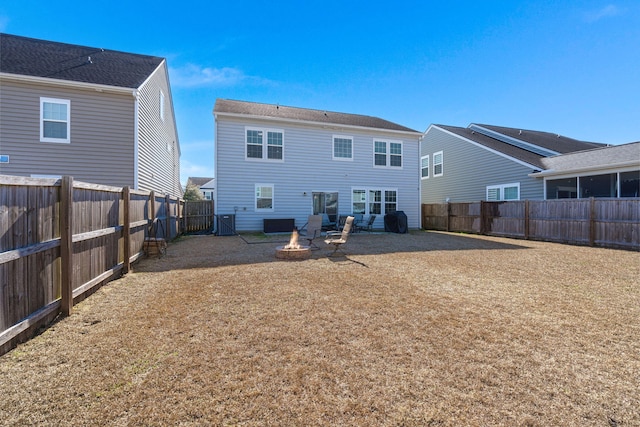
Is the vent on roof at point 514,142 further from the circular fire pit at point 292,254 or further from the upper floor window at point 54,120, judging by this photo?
the upper floor window at point 54,120

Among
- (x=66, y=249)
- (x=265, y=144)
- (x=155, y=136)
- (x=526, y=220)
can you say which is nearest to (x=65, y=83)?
(x=155, y=136)

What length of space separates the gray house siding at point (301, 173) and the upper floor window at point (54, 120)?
5.43 m

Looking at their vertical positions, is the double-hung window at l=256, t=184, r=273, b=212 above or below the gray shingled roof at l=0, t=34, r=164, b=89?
below

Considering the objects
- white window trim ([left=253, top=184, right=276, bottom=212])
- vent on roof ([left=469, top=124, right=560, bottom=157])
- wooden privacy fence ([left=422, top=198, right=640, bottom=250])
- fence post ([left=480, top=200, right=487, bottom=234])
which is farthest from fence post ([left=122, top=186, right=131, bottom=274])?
vent on roof ([left=469, top=124, right=560, bottom=157])

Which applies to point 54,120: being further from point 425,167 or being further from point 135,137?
point 425,167

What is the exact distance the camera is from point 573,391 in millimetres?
2131

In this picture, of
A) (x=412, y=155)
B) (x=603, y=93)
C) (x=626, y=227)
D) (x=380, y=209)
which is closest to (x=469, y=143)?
(x=412, y=155)

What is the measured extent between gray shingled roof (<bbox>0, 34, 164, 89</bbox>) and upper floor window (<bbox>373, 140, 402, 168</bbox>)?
1182 centimetres

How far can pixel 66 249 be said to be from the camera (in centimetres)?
352

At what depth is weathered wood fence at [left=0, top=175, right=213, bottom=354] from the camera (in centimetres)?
270

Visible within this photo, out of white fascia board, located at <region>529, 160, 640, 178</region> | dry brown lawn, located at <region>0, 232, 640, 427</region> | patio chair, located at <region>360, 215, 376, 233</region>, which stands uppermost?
white fascia board, located at <region>529, 160, 640, 178</region>

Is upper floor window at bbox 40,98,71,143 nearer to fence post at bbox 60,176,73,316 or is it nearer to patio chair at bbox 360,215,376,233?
fence post at bbox 60,176,73,316

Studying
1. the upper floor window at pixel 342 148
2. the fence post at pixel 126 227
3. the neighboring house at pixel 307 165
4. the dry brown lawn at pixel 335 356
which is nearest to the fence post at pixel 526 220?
the neighboring house at pixel 307 165

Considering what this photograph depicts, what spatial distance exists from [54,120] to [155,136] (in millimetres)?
4106
